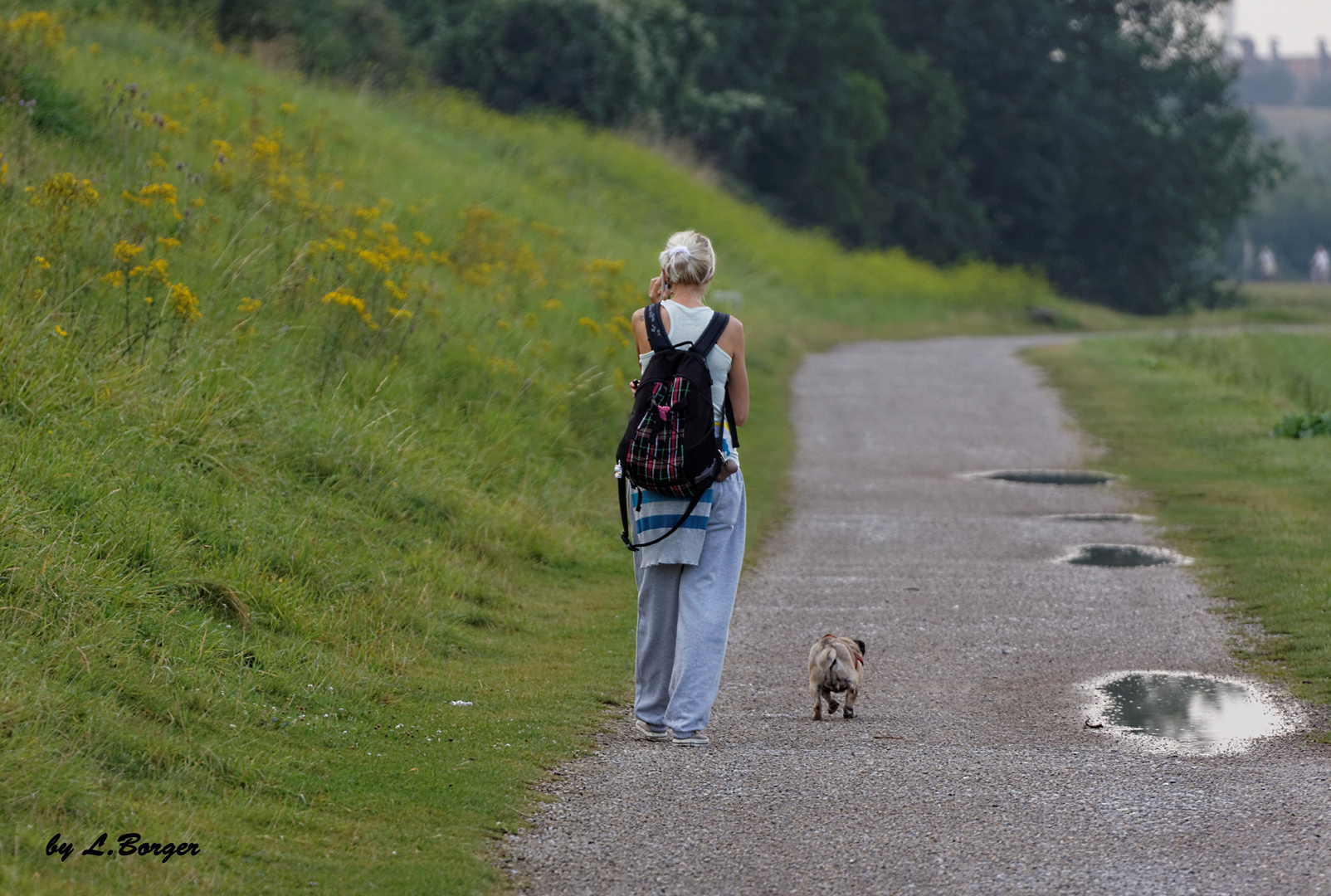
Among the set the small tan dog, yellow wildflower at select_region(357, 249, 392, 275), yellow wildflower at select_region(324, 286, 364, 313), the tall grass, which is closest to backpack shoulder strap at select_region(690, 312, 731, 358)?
the small tan dog

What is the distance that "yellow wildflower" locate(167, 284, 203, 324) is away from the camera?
863 centimetres

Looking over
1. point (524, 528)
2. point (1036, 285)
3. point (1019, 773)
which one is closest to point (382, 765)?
point (1019, 773)

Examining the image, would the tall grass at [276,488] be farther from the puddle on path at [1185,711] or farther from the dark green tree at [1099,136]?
the dark green tree at [1099,136]

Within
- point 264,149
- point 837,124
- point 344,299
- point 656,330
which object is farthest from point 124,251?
point 837,124

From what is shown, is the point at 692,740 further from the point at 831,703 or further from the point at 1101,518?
the point at 1101,518

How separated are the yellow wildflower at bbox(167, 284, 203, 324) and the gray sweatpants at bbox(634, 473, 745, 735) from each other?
3.81 m

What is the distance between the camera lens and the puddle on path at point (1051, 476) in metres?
13.6

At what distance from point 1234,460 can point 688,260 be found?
9.84 m

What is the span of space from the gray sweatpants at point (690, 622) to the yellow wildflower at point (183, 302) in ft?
12.5

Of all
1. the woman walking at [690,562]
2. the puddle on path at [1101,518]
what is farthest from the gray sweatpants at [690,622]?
the puddle on path at [1101,518]

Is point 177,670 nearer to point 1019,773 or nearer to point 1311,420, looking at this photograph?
point 1019,773

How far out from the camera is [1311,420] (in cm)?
1527

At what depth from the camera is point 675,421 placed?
5.84 meters

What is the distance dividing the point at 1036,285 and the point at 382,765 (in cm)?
3766
